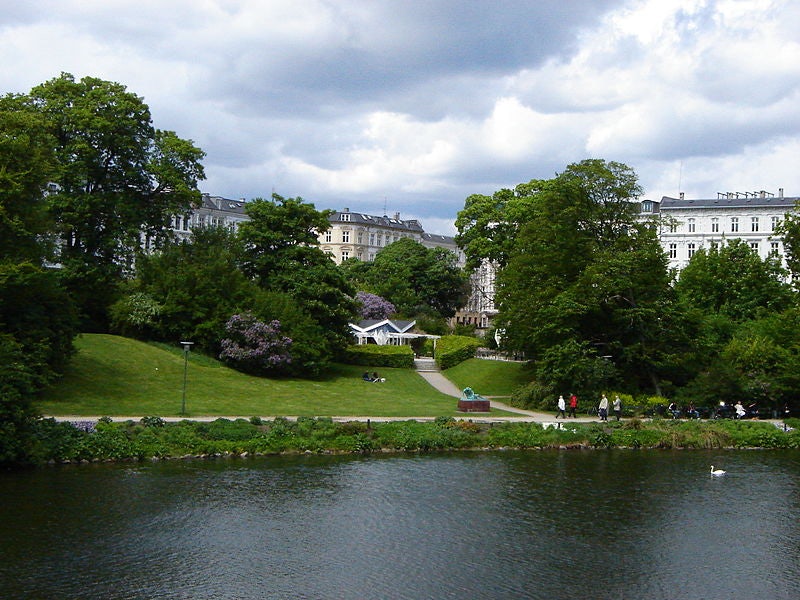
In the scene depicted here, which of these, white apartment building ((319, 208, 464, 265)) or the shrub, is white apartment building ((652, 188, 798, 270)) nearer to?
white apartment building ((319, 208, 464, 265))

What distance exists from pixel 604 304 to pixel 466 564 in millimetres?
32267

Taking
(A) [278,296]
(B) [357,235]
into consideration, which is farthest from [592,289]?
(B) [357,235]

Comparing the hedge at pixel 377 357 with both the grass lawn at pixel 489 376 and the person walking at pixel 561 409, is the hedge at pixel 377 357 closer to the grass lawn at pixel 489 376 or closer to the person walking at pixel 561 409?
the grass lawn at pixel 489 376

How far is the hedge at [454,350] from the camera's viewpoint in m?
72.1

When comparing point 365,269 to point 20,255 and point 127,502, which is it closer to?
point 20,255

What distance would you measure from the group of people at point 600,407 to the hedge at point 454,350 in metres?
24.9

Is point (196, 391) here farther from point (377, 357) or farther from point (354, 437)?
point (377, 357)

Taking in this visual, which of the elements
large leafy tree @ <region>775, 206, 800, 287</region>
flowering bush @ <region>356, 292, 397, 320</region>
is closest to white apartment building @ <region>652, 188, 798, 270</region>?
flowering bush @ <region>356, 292, 397, 320</region>

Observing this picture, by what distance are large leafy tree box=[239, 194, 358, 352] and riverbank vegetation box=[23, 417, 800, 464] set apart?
23280 mm

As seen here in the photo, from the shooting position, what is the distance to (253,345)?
55906mm

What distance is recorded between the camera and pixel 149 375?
4909 cm

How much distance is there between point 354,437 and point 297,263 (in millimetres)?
28132

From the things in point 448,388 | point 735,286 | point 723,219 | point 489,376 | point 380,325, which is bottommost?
point 448,388

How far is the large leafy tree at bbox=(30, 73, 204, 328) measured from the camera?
53.4 metres
